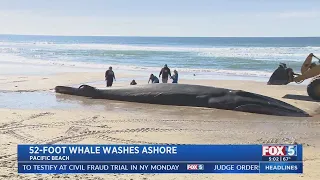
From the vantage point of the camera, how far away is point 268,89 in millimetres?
20750

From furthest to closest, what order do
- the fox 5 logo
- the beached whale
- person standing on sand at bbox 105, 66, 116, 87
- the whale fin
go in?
person standing on sand at bbox 105, 66, 116, 87 → the beached whale → the whale fin → the fox 5 logo

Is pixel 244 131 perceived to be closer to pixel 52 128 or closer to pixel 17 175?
pixel 52 128

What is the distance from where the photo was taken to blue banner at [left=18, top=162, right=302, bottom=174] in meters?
7.09

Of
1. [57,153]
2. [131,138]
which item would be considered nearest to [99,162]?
[57,153]

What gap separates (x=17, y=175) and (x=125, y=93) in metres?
9.42

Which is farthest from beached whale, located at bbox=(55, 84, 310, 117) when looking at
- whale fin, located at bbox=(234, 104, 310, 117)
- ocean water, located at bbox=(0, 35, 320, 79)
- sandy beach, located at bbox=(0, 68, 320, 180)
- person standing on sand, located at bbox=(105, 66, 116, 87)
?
ocean water, located at bbox=(0, 35, 320, 79)

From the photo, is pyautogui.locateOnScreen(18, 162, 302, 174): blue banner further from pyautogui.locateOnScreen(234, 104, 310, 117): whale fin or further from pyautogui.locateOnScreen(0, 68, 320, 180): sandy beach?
pyautogui.locateOnScreen(234, 104, 310, 117): whale fin

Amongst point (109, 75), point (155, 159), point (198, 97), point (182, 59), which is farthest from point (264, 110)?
point (182, 59)

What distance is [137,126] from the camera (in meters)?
11.9

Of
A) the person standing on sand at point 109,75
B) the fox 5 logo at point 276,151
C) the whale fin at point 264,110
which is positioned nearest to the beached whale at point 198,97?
the whale fin at point 264,110

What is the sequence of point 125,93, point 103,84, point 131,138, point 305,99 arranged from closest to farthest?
1. point 131,138
2. point 125,93
3. point 305,99
4. point 103,84

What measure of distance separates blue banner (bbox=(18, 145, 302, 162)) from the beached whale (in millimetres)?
6655

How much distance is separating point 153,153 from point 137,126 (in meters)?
4.59

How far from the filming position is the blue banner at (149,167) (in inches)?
279
